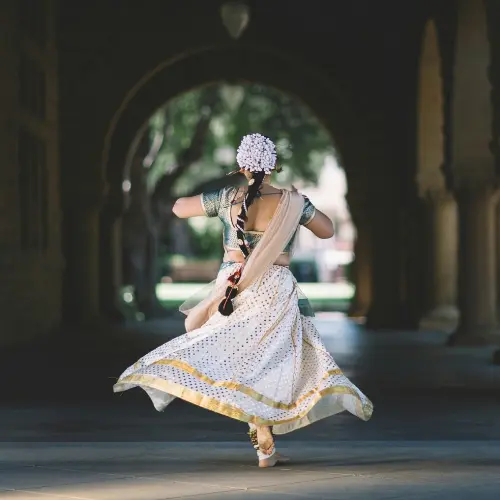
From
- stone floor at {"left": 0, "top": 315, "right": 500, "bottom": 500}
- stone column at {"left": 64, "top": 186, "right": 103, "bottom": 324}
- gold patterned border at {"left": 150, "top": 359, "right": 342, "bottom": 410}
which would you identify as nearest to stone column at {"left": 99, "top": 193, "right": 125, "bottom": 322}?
stone column at {"left": 64, "top": 186, "right": 103, "bottom": 324}

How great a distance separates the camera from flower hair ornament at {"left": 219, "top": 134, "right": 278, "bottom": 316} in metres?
10.1

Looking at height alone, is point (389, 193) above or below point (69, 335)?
above

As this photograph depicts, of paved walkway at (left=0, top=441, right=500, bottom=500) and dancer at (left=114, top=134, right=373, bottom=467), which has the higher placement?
dancer at (left=114, top=134, right=373, bottom=467)

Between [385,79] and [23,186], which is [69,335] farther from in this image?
[385,79]

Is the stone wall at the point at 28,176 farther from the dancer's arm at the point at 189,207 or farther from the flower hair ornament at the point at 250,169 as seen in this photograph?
the flower hair ornament at the point at 250,169

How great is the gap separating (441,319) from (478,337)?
5.05 m

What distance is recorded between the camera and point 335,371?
1003cm

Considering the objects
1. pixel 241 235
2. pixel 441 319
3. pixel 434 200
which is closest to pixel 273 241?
pixel 241 235

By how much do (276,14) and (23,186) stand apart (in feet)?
22.2

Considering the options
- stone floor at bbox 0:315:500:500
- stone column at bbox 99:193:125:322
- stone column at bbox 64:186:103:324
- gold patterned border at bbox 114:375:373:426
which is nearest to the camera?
stone floor at bbox 0:315:500:500

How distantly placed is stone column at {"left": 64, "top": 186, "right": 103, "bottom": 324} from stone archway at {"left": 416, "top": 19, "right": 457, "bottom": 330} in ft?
17.4

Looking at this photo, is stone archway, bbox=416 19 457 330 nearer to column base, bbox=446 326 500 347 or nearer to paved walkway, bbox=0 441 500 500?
column base, bbox=446 326 500 347

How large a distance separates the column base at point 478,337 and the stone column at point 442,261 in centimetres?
488

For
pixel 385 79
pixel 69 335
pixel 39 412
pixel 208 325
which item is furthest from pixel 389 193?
pixel 208 325
